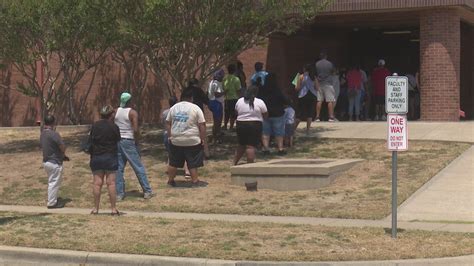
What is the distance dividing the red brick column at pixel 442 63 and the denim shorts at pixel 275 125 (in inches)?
263

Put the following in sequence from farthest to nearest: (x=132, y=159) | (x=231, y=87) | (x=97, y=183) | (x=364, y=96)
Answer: (x=364, y=96) < (x=231, y=87) < (x=132, y=159) < (x=97, y=183)

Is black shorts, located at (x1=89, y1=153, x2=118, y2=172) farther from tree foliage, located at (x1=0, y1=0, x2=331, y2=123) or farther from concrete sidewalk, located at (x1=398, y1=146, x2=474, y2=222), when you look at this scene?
concrete sidewalk, located at (x1=398, y1=146, x2=474, y2=222)

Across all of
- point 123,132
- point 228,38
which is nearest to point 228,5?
point 228,38

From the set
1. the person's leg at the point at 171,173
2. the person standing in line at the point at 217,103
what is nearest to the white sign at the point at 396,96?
the person's leg at the point at 171,173

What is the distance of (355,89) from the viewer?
65.7ft

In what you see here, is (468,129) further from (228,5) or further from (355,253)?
(355,253)

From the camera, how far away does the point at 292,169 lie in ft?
38.5

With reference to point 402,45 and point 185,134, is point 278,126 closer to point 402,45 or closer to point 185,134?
point 185,134

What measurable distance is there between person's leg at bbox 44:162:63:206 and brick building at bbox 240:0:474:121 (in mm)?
10596

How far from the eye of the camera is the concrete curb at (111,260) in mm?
7227

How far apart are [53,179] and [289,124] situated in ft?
17.2

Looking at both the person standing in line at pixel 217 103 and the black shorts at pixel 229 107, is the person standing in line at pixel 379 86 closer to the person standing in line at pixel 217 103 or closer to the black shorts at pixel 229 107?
the black shorts at pixel 229 107

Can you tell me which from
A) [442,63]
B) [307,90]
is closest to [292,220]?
[307,90]

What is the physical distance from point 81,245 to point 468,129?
1139cm
